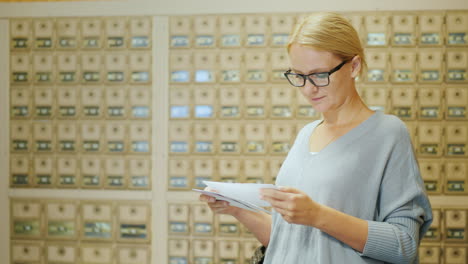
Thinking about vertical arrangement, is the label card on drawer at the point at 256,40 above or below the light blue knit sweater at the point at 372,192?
above

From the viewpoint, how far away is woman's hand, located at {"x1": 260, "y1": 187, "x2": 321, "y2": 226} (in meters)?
1.12

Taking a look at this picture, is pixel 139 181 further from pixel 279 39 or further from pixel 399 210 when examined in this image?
pixel 399 210

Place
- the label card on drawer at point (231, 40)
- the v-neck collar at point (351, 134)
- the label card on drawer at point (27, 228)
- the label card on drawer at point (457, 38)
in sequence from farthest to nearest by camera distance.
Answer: the label card on drawer at point (27, 228), the label card on drawer at point (231, 40), the label card on drawer at point (457, 38), the v-neck collar at point (351, 134)

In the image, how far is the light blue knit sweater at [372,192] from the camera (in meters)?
1.15

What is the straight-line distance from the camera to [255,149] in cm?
344

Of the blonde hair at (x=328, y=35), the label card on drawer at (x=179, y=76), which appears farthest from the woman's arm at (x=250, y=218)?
the label card on drawer at (x=179, y=76)

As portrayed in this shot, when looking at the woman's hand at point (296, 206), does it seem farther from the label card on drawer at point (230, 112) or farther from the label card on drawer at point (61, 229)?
the label card on drawer at point (61, 229)

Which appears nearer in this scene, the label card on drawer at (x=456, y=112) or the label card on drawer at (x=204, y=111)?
the label card on drawer at (x=456, y=112)

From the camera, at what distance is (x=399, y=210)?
1.16 meters

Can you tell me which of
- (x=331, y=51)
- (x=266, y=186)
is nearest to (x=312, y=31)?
(x=331, y=51)

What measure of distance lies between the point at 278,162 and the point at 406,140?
2247 mm

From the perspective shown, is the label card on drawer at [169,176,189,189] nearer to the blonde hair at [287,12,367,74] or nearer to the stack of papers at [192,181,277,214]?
the stack of papers at [192,181,277,214]

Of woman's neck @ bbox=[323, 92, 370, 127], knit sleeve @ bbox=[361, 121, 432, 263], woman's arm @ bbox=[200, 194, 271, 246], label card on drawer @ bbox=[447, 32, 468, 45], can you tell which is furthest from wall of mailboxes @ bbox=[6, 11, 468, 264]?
knit sleeve @ bbox=[361, 121, 432, 263]

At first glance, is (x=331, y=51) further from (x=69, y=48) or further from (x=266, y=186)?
(x=69, y=48)
